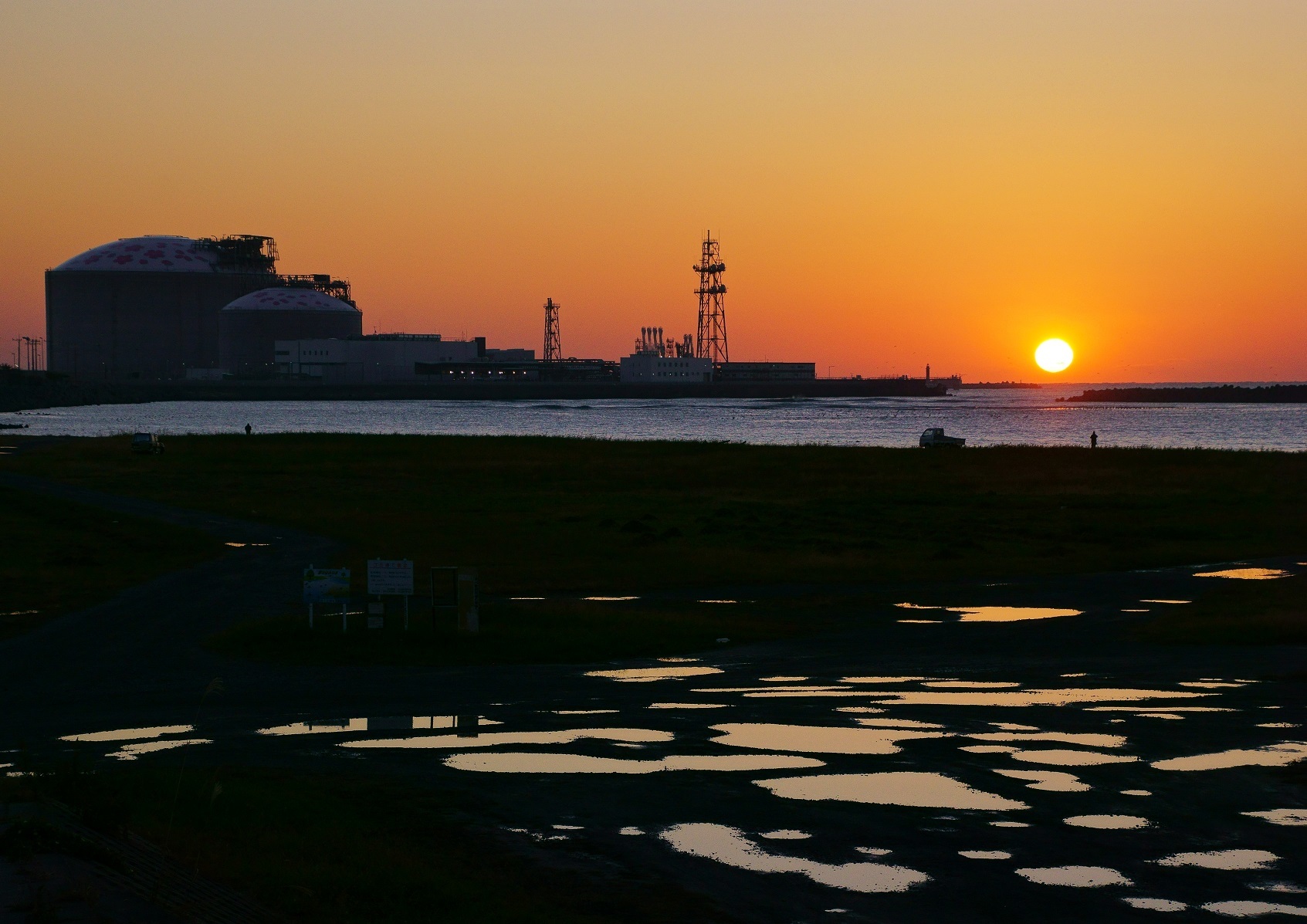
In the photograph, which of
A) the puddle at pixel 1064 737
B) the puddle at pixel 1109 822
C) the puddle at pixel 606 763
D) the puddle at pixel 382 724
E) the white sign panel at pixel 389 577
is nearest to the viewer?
the puddle at pixel 1109 822

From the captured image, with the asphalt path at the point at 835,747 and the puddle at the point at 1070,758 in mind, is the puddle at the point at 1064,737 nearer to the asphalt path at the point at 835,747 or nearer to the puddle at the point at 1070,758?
the asphalt path at the point at 835,747

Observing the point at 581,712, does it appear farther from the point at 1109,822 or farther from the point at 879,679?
the point at 1109,822

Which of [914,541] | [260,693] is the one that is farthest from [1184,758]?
[914,541]

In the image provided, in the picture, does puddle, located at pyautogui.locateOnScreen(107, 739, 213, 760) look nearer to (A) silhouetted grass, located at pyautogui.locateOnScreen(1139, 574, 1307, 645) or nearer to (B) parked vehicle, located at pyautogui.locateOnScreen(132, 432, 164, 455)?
(A) silhouetted grass, located at pyautogui.locateOnScreen(1139, 574, 1307, 645)

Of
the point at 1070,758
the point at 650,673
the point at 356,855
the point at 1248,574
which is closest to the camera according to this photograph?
the point at 356,855

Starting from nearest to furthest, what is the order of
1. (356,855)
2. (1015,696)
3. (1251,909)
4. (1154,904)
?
1. (1251,909)
2. (1154,904)
3. (356,855)
4. (1015,696)

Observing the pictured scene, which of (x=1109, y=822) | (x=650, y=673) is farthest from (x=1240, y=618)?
(x=1109, y=822)

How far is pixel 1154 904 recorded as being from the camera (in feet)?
38.3

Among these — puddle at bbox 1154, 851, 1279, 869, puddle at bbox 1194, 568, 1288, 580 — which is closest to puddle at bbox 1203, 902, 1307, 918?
puddle at bbox 1154, 851, 1279, 869

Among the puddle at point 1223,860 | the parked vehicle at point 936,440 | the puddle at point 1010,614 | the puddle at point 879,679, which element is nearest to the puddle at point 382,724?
the puddle at point 879,679

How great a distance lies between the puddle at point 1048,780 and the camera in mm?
15836

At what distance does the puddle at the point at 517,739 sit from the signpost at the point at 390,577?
8.17 metres

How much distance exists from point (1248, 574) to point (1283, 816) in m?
26.8

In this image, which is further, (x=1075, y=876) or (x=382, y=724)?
(x=382, y=724)
